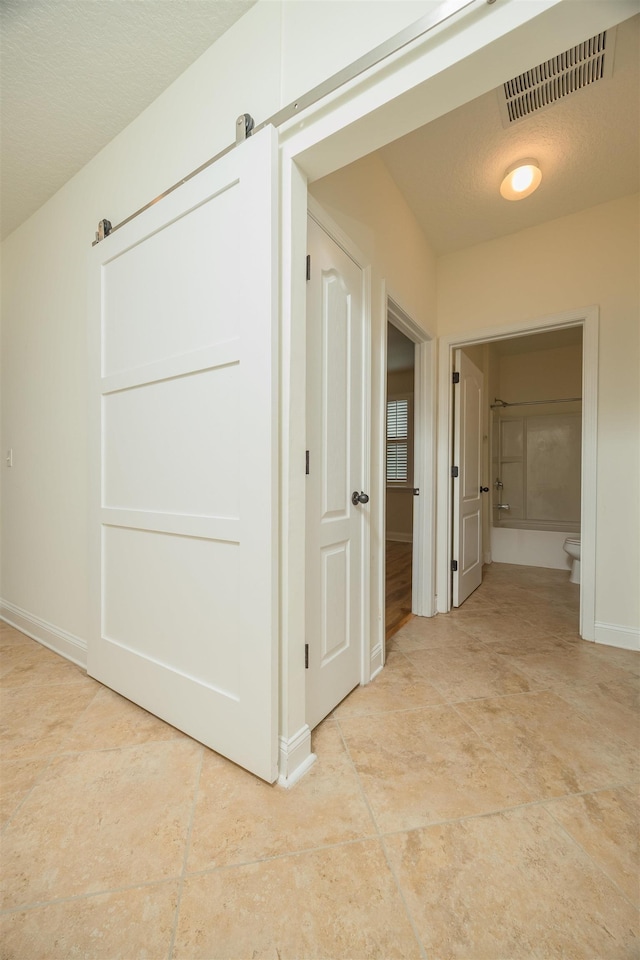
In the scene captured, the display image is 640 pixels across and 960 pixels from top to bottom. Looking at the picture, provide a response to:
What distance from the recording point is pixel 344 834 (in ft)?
3.42

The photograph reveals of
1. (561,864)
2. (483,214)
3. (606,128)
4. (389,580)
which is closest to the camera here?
(561,864)

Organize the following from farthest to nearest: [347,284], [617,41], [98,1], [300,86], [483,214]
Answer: [483,214]
[347,284]
[617,41]
[98,1]
[300,86]

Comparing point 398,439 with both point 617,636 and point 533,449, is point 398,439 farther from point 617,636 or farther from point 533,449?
point 617,636

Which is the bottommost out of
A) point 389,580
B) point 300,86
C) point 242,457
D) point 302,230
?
point 389,580

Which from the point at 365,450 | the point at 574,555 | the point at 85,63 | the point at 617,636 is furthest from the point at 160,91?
the point at 574,555

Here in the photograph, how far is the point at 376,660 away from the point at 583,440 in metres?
1.86

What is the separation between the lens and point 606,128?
181 cm

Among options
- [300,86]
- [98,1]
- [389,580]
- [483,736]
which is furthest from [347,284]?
[389,580]

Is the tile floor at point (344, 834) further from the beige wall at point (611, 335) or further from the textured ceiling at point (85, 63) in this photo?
the textured ceiling at point (85, 63)

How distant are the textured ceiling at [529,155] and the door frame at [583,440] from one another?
663mm

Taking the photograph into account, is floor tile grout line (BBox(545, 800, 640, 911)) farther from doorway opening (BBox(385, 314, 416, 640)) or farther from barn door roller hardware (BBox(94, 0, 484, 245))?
doorway opening (BBox(385, 314, 416, 640))

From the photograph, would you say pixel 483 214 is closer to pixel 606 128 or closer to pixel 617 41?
pixel 606 128

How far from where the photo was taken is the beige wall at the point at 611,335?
224 centimetres

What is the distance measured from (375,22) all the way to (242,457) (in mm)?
1263
